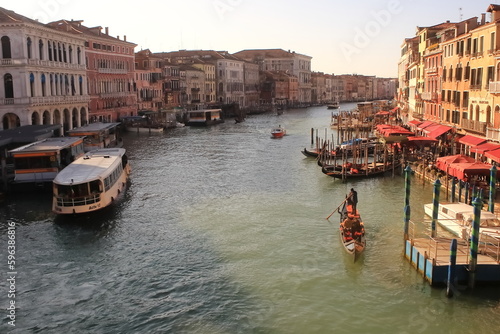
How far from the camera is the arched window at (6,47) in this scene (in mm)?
27075

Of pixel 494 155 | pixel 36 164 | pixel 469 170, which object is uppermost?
pixel 494 155

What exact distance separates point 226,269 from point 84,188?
586 centimetres

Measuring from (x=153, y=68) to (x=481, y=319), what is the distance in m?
49.5

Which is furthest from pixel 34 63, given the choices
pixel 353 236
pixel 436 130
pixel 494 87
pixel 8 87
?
pixel 494 87

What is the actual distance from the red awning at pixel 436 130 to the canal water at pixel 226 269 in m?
4.96

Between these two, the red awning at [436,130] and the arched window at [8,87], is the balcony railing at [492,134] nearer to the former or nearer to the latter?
the red awning at [436,130]

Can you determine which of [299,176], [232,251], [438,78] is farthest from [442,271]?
[438,78]

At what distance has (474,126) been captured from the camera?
66.9 feet

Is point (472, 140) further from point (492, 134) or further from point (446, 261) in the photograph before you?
point (446, 261)

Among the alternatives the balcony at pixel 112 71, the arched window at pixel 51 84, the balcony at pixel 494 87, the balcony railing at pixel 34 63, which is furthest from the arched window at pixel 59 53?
the balcony at pixel 494 87

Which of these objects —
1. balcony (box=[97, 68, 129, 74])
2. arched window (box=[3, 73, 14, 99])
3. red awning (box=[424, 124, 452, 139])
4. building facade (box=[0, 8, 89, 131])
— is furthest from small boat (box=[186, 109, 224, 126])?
red awning (box=[424, 124, 452, 139])

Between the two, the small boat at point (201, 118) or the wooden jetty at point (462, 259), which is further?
the small boat at point (201, 118)

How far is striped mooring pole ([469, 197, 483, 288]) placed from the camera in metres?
9.88

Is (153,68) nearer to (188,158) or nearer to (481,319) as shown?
(188,158)
